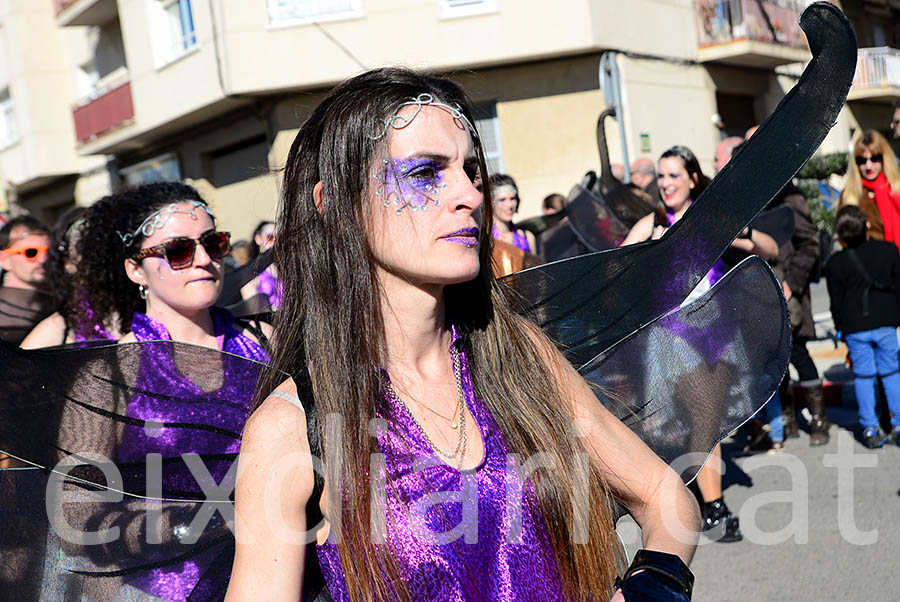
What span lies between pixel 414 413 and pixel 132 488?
0.59 metres

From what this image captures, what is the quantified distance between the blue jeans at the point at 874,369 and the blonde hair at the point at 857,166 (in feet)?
3.06

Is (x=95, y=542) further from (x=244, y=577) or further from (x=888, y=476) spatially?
(x=888, y=476)

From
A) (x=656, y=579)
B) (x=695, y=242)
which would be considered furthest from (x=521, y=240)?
(x=656, y=579)

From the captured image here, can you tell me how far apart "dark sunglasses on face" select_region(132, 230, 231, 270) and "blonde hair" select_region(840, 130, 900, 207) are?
481cm

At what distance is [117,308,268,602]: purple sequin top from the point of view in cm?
187

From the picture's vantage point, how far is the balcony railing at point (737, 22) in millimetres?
19172

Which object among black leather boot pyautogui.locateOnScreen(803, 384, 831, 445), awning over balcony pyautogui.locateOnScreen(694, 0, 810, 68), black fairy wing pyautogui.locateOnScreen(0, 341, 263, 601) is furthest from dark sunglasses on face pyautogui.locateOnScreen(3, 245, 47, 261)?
awning over balcony pyautogui.locateOnScreen(694, 0, 810, 68)

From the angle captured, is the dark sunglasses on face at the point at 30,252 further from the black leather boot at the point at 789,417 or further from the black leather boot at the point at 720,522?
the black leather boot at the point at 789,417

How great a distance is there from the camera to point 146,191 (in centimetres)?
358

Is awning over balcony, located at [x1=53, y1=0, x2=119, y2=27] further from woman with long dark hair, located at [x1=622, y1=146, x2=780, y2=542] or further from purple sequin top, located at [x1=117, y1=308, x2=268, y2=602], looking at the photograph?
purple sequin top, located at [x1=117, y1=308, x2=268, y2=602]

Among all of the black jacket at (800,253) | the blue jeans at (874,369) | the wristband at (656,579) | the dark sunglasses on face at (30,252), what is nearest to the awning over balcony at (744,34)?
the black jacket at (800,253)

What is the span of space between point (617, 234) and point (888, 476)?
7.04 feet

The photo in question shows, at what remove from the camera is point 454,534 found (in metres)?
1.69

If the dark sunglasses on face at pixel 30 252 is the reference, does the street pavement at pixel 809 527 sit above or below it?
below
